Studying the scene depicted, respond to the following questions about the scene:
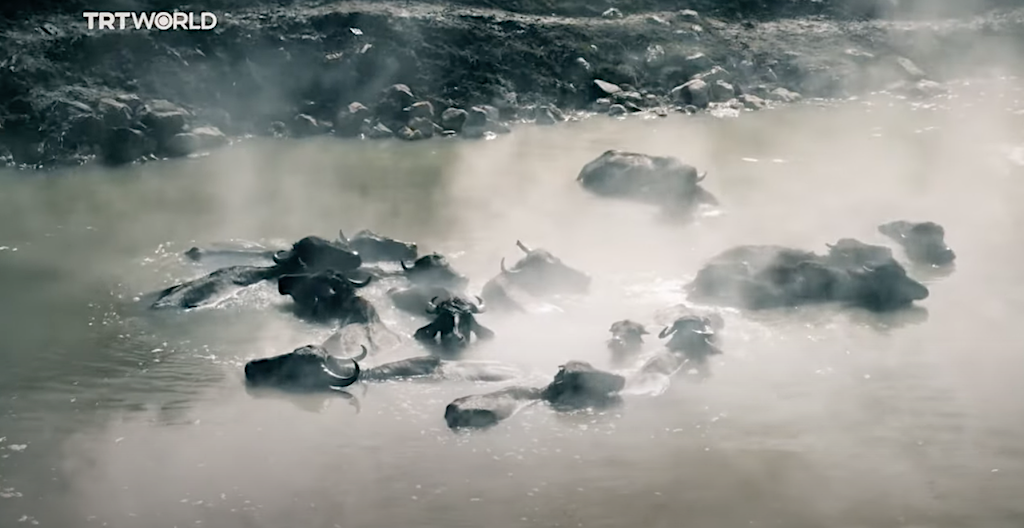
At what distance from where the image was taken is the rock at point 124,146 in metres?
25.0

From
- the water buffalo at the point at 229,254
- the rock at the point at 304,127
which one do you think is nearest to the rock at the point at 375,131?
Result: the rock at the point at 304,127

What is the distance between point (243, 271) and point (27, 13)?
16021mm

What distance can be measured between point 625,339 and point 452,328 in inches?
73.7

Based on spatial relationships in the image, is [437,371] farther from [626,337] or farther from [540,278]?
[540,278]

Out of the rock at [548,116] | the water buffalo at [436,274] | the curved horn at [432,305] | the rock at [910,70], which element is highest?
the curved horn at [432,305]

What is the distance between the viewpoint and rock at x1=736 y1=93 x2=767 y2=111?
30.5 metres

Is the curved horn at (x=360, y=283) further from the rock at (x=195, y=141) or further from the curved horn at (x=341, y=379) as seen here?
the rock at (x=195, y=141)

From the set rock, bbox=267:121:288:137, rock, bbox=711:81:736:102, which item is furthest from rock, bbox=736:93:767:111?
rock, bbox=267:121:288:137

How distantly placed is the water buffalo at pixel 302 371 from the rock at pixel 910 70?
24.5 metres

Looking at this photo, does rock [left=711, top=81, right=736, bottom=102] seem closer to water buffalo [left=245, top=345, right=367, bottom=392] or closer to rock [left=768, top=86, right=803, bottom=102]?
rock [left=768, top=86, right=803, bottom=102]

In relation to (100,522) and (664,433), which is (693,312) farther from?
(100,522)

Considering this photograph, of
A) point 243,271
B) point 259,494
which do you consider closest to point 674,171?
point 243,271

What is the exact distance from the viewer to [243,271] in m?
16.3

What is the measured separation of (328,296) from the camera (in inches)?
588
